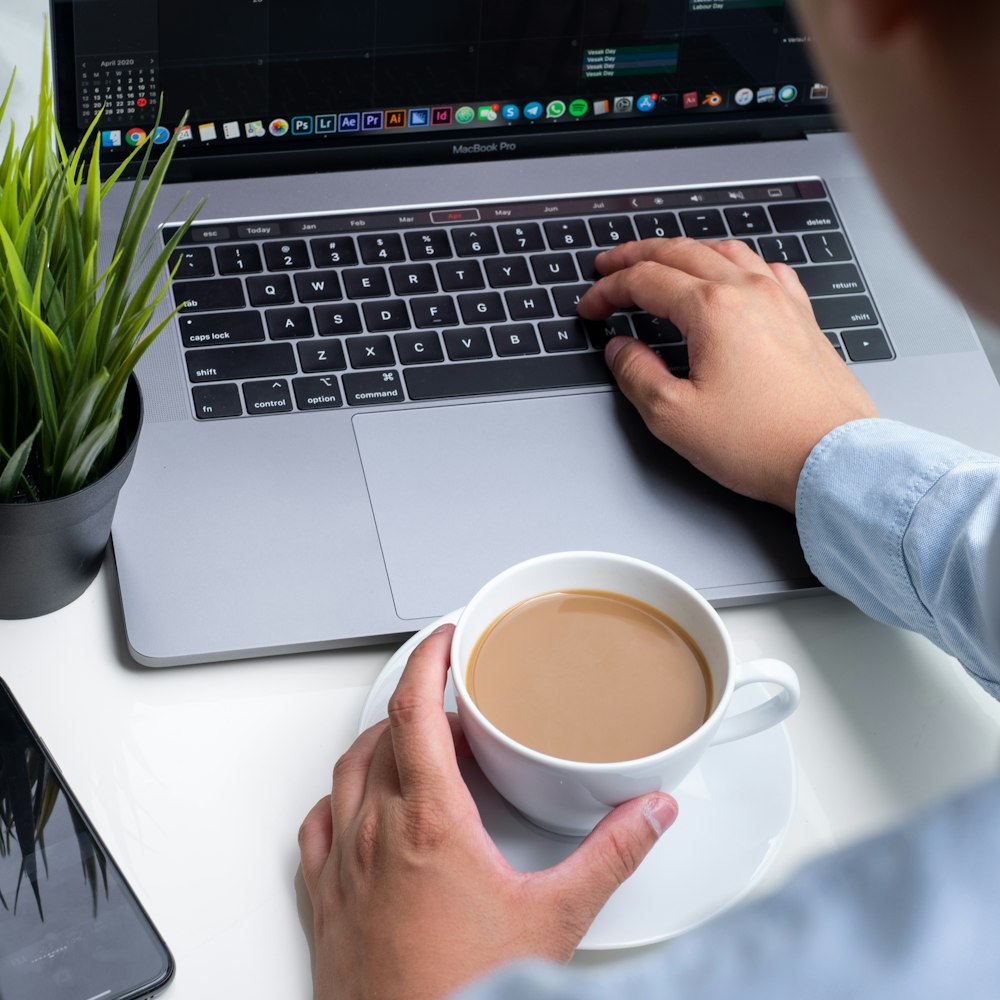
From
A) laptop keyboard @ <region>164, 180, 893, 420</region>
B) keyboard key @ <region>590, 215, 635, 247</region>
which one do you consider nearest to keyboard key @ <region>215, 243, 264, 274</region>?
laptop keyboard @ <region>164, 180, 893, 420</region>

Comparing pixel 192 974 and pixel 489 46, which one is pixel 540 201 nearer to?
pixel 489 46

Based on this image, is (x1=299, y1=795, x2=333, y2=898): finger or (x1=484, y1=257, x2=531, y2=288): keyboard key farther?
(x1=484, y1=257, x2=531, y2=288): keyboard key

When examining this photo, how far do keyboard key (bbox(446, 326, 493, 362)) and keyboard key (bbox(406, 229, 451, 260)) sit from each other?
→ 59 mm

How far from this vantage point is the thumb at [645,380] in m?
0.68

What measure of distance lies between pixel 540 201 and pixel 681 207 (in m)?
0.09

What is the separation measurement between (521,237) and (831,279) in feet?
0.64

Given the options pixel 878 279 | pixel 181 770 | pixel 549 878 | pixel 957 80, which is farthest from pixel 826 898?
pixel 878 279

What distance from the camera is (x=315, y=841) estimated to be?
21.1 inches

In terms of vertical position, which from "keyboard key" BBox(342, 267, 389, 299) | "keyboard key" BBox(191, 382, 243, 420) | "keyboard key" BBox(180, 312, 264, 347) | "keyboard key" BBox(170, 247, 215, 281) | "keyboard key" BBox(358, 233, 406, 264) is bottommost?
"keyboard key" BBox(191, 382, 243, 420)

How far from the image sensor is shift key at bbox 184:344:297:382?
2.26ft

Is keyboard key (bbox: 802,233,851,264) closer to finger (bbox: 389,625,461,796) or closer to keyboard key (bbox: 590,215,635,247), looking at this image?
keyboard key (bbox: 590,215,635,247)

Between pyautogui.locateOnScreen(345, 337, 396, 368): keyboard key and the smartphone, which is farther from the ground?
pyautogui.locateOnScreen(345, 337, 396, 368): keyboard key

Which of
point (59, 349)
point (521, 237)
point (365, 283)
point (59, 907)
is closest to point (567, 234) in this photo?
point (521, 237)

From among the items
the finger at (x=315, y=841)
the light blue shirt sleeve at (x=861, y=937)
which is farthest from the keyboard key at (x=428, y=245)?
the light blue shirt sleeve at (x=861, y=937)
